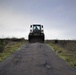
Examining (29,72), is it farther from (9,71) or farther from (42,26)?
(42,26)

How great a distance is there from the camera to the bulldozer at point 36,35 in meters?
50.4

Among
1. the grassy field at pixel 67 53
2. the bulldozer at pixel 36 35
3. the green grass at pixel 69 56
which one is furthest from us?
the bulldozer at pixel 36 35

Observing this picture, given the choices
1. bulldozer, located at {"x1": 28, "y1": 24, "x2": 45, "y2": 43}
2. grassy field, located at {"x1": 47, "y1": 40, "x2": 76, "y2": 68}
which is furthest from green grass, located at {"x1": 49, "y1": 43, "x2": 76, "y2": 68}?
bulldozer, located at {"x1": 28, "y1": 24, "x2": 45, "y2": 43}

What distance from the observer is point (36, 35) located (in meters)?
50.8

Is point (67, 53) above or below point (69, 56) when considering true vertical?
above

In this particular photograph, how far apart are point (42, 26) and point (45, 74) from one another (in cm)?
4069

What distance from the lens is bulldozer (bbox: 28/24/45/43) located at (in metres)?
50.4

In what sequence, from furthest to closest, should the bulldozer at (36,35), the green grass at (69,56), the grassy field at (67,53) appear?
the bulldozer at (36,35) < the grassy field at (67,53) < the green grass at (69,56)

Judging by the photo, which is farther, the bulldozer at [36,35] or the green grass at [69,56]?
the bulldozer at [36,35]

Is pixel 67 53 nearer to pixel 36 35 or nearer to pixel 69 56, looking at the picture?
pixel 69 56

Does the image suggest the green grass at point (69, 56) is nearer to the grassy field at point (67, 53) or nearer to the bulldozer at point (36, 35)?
the grassy field at point (67, 53)

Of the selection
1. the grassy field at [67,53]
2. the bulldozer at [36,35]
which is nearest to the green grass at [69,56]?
the grassy field at [67,53]

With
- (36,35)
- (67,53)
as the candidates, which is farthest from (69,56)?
(36,35)

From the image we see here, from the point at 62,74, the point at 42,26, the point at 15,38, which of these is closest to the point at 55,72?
the point at 62,74
